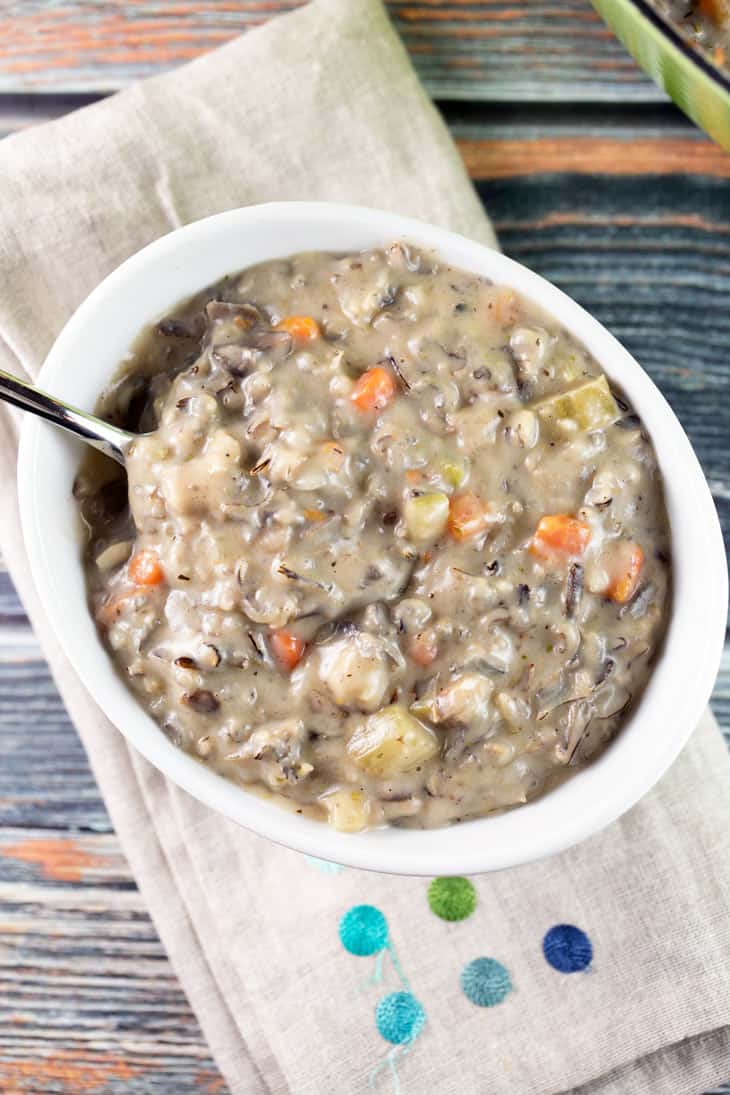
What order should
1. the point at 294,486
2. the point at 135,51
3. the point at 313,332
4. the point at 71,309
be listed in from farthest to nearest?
1. the point at 135,51
2. the point at 71,309
3. the point at 313,332
4. the point at 294,486

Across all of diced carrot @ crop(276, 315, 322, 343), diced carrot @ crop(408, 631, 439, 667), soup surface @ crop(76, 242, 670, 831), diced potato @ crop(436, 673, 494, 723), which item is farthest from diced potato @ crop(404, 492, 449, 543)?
diced carrot @ crop(276, 315, 322, 343)

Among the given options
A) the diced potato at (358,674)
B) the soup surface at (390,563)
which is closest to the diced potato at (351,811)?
the soup surface at (390,563)

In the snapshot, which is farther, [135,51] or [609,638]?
[135,51]

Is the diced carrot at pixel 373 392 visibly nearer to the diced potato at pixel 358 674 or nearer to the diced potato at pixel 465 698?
the diced potato at pixel 358 674

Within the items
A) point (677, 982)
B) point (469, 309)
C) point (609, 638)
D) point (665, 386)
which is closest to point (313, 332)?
point (469, 309)

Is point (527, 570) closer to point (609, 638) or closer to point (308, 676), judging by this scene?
point (609, 638)

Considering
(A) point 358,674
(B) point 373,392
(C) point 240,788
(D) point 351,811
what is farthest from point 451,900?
(B) point 373,392
